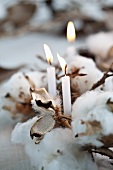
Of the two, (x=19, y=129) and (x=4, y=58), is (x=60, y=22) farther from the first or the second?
(x=19, y=129)

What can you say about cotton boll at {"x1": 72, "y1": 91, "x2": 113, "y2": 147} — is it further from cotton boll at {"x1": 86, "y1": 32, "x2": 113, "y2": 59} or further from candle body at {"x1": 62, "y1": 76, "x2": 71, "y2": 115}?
cotton boll at {"x1": 86, "y1": 32, "x2": 113, "y2": 59}

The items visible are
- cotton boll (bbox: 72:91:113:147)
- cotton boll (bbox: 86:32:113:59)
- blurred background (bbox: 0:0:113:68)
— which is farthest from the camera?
blurred background (bbox: 0:0:113:68)

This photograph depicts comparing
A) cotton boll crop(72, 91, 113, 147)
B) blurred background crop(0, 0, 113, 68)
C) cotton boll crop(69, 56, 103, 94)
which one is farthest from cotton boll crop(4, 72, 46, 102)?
blurred background crop(0, 0, 113, 68)

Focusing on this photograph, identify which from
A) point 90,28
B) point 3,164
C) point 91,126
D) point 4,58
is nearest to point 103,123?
point 91,126

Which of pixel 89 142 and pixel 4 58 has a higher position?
pixel 89 142

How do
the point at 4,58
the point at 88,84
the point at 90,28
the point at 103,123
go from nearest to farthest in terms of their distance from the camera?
the point at 103,123 → the point at 88,84 → the point at 4,58 → the point at 90,28

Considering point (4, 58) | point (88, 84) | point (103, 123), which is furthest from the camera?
point (4, 58)
